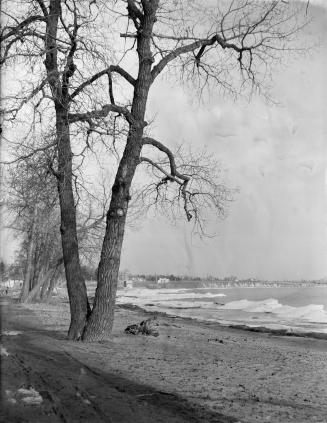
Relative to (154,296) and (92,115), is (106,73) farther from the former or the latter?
(154,296)

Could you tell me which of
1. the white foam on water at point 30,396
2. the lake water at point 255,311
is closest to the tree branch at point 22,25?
the white foam on water at point 30,396

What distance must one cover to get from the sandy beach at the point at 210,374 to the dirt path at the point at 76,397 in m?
0.04

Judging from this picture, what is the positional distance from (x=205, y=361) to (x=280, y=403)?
2.93 m

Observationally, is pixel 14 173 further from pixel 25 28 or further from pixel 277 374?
pixel 277 374

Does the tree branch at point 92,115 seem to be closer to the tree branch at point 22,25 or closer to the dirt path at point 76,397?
the tree branch at point 22,25

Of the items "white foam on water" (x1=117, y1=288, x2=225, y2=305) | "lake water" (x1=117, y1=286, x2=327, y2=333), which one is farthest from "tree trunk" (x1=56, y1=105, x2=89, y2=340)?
"white foam on water" (x1=117, y1=288, x2=225, y2=305)

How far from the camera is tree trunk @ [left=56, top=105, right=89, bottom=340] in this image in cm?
1044

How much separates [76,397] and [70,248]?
5.85 m

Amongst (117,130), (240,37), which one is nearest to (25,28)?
(117,130)

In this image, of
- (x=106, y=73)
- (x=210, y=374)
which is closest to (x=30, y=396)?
(x=210, y=374)

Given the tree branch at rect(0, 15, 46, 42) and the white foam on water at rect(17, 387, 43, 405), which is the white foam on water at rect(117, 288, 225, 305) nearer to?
the tree branch at rect(0, 15, 46, 42)

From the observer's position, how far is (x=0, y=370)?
3.67 metres

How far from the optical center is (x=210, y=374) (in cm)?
722

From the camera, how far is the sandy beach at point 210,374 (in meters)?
5.23
